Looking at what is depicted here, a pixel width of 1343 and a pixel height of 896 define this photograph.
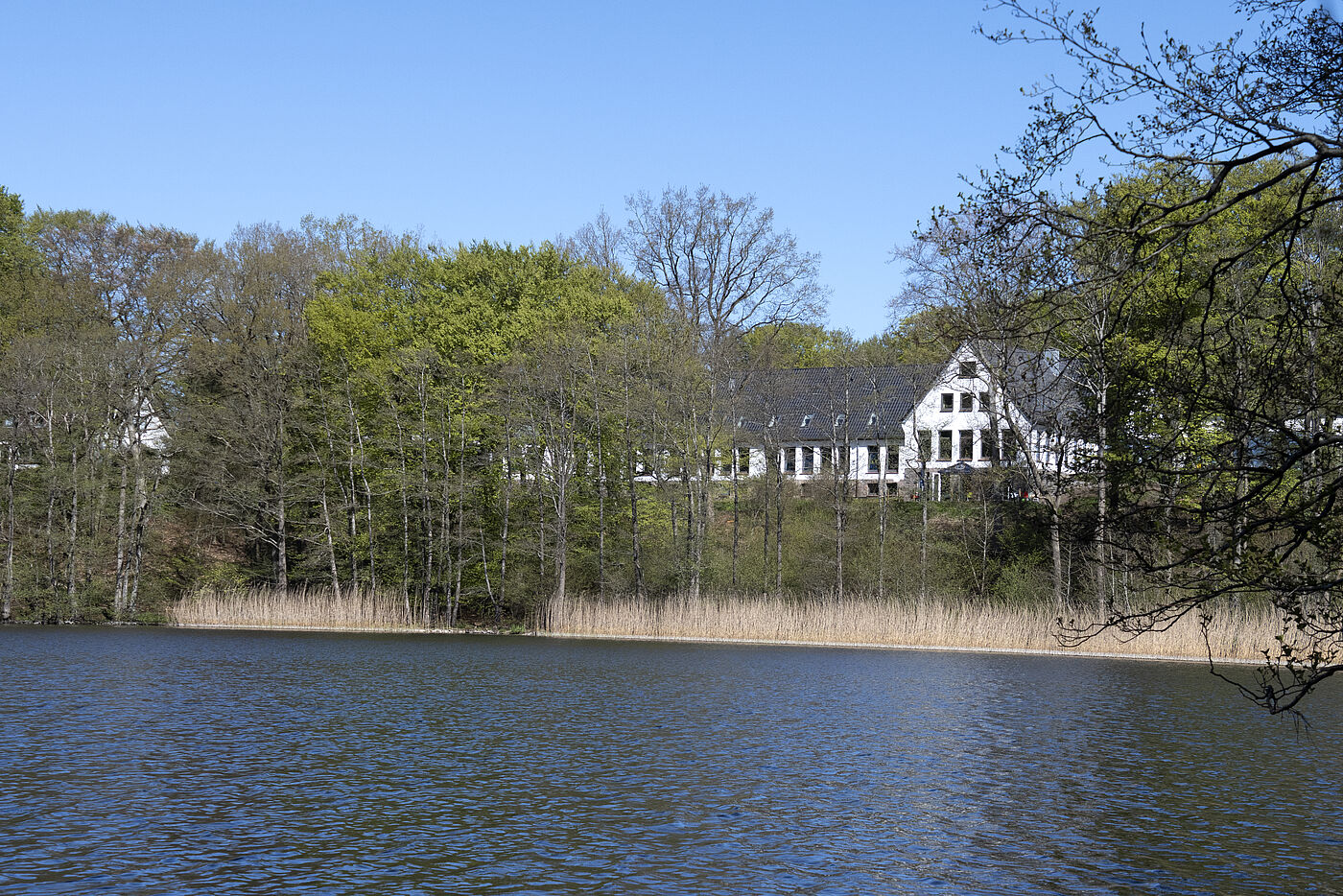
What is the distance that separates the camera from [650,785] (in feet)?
46.5

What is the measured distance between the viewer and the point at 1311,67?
27.4ft

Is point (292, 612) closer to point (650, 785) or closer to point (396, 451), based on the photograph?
point (396, 451)

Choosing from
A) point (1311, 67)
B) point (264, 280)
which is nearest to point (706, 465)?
point (264, 280)

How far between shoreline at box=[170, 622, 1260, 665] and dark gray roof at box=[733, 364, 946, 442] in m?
10.6

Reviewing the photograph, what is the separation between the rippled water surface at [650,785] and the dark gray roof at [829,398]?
21.7 m

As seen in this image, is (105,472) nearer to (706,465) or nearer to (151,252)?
(151,252)

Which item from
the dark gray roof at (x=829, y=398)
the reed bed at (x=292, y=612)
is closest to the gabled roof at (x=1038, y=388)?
the dark gray roof at (x=829, y=398)

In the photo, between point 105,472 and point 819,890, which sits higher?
point 105,472

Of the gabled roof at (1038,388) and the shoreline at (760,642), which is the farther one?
the gabled roof at (1038,388)

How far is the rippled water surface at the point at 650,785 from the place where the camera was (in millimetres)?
10406

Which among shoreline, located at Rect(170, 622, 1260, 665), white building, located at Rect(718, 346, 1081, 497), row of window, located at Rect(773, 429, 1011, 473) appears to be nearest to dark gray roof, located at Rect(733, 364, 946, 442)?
white building, located at Rect(718, 346, 1081, 497)

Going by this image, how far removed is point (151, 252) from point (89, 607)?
58.4 ft

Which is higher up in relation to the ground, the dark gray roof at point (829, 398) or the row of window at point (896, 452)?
the dark gray roof at point (829, 398)

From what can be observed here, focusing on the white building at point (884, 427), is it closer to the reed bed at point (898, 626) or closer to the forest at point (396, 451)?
the forest at point (396, 451)
